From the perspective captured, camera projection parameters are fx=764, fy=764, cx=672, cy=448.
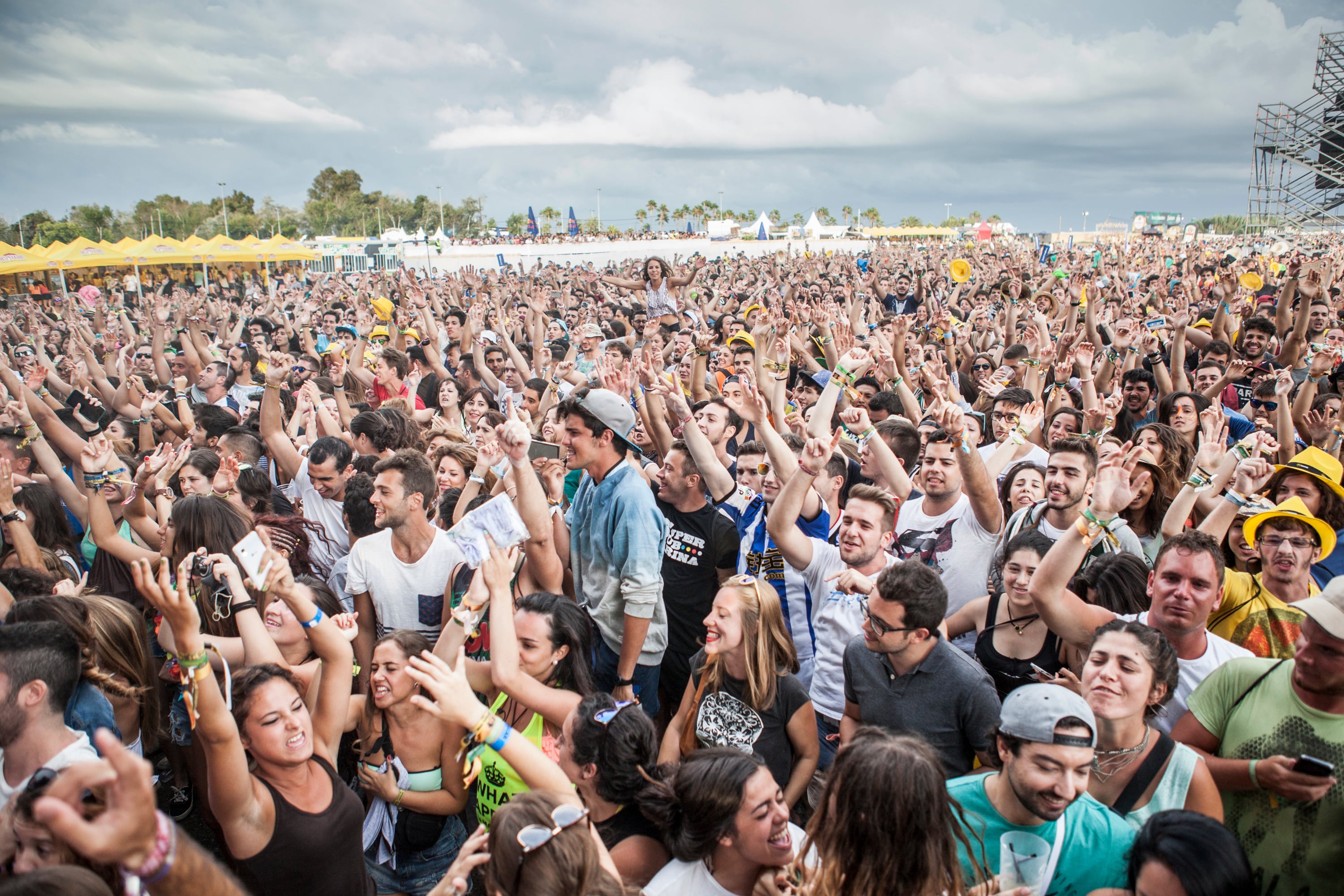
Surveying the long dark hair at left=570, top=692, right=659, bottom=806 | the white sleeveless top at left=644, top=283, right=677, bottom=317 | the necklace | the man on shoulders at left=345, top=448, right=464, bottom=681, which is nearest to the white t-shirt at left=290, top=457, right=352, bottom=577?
the man on shoulders at left=345, top=448, right=464, bottom=681

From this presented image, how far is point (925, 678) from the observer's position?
2758mm

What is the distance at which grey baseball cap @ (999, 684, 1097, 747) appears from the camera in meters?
2.09

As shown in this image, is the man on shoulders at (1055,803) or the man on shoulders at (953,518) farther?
the man on shoulders at (953,518)

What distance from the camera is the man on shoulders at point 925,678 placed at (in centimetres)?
270

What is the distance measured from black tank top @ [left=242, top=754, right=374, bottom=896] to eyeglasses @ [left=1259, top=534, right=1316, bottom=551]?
11.9 feet

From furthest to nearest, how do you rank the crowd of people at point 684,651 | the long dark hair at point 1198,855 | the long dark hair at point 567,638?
the long dark hair at point 567,638, the crowd of people at point 684,651, the long dark hair at point 1198,855

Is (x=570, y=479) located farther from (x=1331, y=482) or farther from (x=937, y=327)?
(x=937, y=327)

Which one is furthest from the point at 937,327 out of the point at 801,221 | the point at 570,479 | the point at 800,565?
the point at 801,221

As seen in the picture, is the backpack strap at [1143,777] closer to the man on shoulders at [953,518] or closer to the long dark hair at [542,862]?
the man on shoulders at [953,518]

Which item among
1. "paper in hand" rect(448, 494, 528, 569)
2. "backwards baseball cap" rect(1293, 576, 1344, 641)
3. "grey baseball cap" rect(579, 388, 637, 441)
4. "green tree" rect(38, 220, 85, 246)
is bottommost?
"backwards baseball cap" rect(1293, 576, 1344, 641)

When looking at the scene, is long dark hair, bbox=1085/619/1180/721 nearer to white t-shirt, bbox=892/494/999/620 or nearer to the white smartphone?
white t-shirt, bbox=892/494/999/620

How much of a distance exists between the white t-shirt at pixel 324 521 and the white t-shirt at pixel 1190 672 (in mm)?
4009

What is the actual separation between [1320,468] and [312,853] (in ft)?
15.3

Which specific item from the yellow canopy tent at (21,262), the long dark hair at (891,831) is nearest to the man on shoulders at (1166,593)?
the long dark hair at (891,831)
